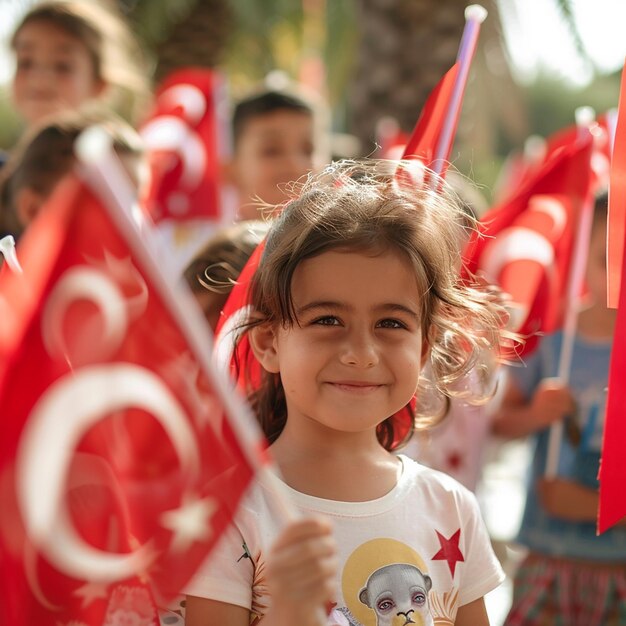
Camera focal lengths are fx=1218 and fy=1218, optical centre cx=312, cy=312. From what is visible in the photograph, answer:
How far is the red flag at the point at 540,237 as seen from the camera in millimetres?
3996

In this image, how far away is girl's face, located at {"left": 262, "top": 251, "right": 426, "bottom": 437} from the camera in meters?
2.22

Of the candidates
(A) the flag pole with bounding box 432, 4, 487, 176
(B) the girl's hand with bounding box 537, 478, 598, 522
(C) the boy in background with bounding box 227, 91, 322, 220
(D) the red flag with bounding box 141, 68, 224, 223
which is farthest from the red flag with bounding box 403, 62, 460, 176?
(C) the boy in background with bounding box 227, 91, 322, 220

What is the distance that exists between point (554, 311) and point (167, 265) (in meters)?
2.53

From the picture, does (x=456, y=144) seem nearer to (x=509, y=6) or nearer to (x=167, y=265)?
(x=509, y=6)

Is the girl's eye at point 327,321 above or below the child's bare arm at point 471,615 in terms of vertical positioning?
above

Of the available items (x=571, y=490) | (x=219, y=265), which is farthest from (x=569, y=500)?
(x=219, y=265)

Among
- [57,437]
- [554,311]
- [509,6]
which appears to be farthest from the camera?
[509,6]

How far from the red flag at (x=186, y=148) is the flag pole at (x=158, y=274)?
3126 mm

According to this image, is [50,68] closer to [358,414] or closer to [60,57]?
[60,57]

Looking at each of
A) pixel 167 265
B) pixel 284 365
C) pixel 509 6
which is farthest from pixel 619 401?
pixel 509 6

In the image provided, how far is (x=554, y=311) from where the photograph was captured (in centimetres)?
410

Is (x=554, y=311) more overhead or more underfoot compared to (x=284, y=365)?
more underfoot

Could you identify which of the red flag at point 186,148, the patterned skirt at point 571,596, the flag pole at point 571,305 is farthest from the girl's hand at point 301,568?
the red flag at point 186,148

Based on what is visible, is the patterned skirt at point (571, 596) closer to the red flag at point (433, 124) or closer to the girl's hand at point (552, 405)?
the girl's hand at point (552, 405)
